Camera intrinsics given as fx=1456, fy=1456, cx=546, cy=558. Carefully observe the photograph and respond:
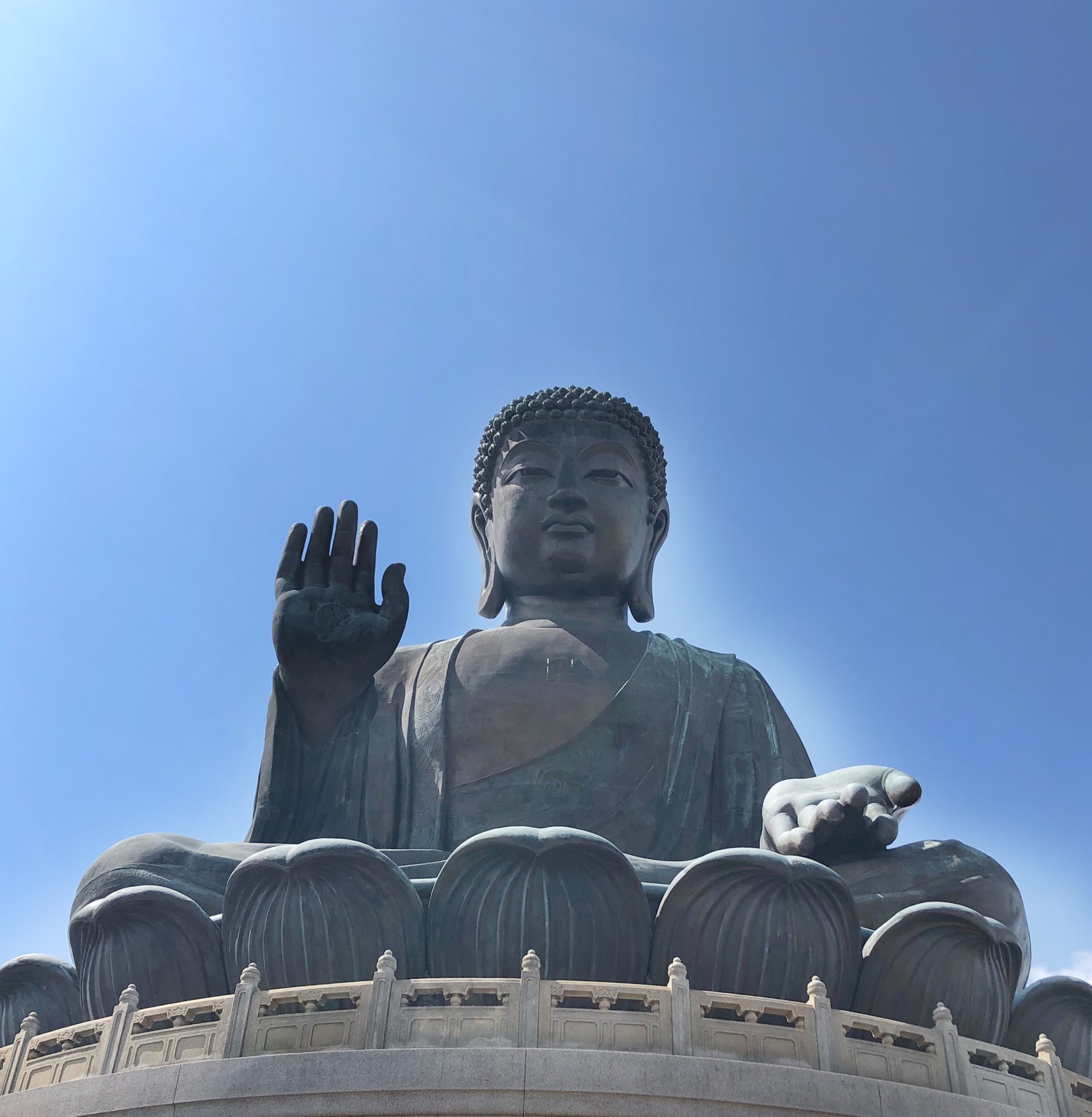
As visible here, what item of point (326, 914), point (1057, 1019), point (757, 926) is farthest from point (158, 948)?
point (1057, 1019)

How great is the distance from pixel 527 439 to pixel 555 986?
5.22 meters

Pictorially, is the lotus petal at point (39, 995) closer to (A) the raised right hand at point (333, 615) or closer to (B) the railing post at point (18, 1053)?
(B) the railing post at point (18, 1053)

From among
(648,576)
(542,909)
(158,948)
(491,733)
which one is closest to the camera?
(542,909)

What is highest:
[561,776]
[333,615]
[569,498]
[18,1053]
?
[569,498]

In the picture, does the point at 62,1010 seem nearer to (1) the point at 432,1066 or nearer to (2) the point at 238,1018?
(2) the point at 238,1018

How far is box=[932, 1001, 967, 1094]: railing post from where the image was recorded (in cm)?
548

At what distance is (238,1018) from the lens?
5445mm

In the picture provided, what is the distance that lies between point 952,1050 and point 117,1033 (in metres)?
3.21

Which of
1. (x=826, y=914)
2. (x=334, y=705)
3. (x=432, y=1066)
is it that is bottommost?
(x=432, y=1066)

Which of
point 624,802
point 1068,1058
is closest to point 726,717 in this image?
point 624,802

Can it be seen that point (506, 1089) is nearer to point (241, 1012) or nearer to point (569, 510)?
point (241, 1012)

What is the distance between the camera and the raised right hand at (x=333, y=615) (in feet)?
27.6

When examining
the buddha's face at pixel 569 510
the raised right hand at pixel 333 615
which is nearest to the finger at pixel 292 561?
the raised right hand at pixel 333 615

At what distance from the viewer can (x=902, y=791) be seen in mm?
6902
